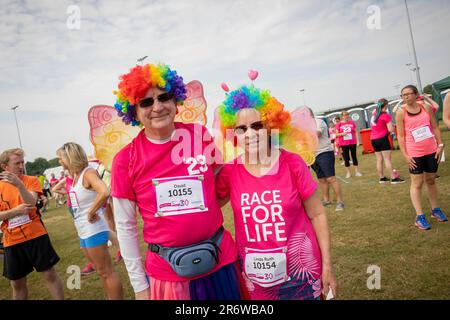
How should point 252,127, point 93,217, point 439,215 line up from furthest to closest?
point 439,215 < point 93,217 < point 252,127

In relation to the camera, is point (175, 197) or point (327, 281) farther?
point (327, 281)

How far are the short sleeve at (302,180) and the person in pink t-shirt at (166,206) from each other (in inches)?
19.2

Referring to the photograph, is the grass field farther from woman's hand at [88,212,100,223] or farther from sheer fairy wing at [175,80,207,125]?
sheer fairy wing at [175,80,207,125]

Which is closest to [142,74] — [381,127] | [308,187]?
[308,187]

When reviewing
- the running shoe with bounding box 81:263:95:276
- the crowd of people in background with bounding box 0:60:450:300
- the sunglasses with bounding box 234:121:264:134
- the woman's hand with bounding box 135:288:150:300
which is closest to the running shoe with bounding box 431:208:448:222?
the crowd of people in background with bounding box 0:60:450:300

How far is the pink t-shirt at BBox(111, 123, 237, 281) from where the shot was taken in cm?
157

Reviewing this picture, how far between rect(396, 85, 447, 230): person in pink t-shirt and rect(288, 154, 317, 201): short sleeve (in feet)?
9.01

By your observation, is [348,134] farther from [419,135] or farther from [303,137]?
[303,137]

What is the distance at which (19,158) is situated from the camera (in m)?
3.13

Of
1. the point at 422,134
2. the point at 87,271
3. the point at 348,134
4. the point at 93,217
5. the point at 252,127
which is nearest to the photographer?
the point at 252,127

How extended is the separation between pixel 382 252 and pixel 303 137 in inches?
84.0

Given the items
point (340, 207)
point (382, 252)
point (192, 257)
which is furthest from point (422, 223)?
point (192, 257)

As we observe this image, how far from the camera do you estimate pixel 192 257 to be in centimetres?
154
